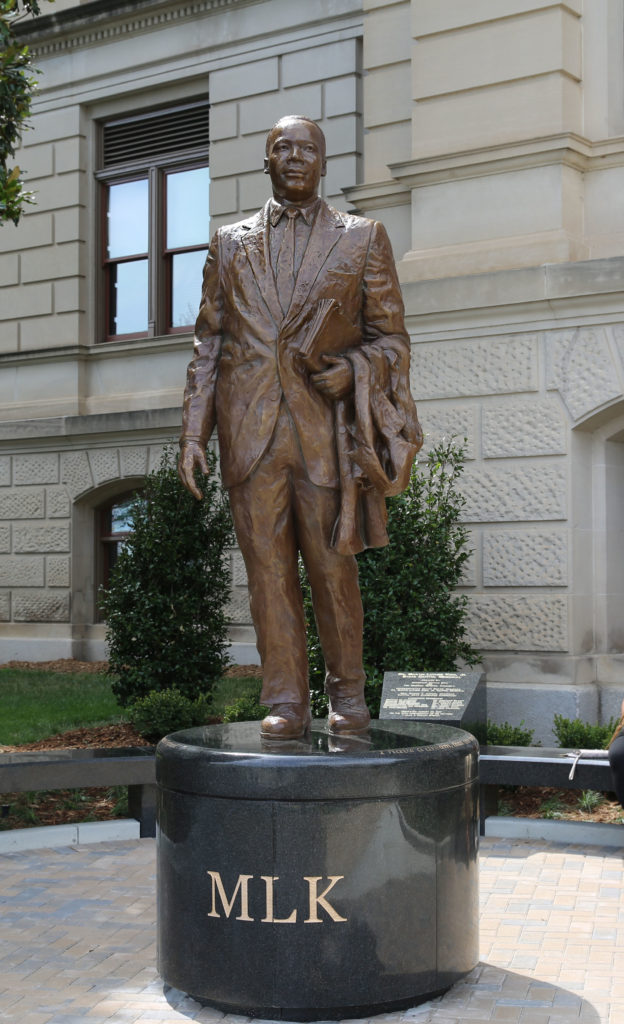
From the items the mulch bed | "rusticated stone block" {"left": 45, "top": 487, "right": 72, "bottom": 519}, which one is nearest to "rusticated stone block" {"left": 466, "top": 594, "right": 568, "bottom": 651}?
the mulch bed

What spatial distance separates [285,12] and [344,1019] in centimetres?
1447

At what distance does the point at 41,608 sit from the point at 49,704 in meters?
5.02

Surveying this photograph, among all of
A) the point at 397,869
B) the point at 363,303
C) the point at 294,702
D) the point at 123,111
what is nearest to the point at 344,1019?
the point at 397,869

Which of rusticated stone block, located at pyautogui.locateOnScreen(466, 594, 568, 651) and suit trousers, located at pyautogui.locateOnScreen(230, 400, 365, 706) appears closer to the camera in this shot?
suit trousers, located at pyautogui.locateOnScreen(230, 400, 365, 706)

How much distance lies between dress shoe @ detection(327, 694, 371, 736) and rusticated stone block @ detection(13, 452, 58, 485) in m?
13.0

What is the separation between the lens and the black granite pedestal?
16.3 feet

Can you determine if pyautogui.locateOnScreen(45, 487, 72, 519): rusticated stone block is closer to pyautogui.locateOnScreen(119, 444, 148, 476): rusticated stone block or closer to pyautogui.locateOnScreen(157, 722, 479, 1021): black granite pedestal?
pyautogui.locateOnScreen(119, 444, 148, 476): rusticated stone block

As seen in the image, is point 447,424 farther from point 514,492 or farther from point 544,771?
point 544,771

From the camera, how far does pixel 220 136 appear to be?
56.7 feet

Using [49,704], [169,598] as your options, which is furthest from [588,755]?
[49,704]

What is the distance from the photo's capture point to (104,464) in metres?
17.8

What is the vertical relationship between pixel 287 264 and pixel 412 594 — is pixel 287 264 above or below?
above

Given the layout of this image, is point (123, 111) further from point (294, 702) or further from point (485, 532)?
point (294, 702)

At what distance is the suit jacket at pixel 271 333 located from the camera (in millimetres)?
5629
